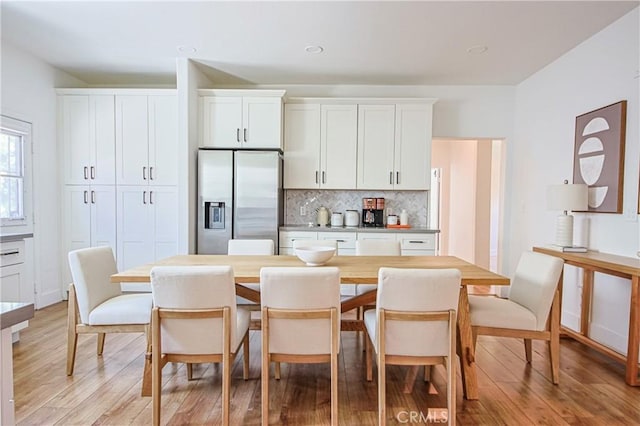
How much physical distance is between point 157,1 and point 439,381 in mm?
3597

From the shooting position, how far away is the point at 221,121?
160 inches

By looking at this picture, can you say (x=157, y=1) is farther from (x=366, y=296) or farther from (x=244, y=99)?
(x=366, y=296)

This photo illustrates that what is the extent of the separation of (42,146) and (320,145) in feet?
10.7

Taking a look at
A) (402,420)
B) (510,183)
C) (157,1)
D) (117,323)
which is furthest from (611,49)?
(117,323)

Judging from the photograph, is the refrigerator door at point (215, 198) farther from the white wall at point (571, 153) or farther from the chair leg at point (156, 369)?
the white wall at point (571, 153)

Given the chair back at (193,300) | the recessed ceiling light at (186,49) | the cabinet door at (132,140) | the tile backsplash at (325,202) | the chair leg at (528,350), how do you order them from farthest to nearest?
the tile backsplash at (325,202) → the cabinet door at (132,140) → the recessed ceiling light at (186,49) → the chair leg at (528,350) → the chair back at (193,300)

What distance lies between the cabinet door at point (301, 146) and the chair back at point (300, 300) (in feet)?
8.91

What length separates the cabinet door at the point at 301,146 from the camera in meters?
4.28

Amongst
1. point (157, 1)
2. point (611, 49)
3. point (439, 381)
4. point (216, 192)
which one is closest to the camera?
point (439, 381)

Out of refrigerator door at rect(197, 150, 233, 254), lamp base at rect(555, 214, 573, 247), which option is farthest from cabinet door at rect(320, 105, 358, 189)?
lamp base at rect(555, 214, 573, 247)

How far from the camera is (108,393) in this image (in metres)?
2.12

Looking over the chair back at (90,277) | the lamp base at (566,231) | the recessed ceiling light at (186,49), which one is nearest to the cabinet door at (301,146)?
the recessed ceiling light at (186,49)

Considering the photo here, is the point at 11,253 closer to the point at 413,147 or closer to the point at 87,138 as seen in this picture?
the point at 87,138

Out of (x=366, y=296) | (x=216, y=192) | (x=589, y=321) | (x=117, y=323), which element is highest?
(x=216, y=192)
